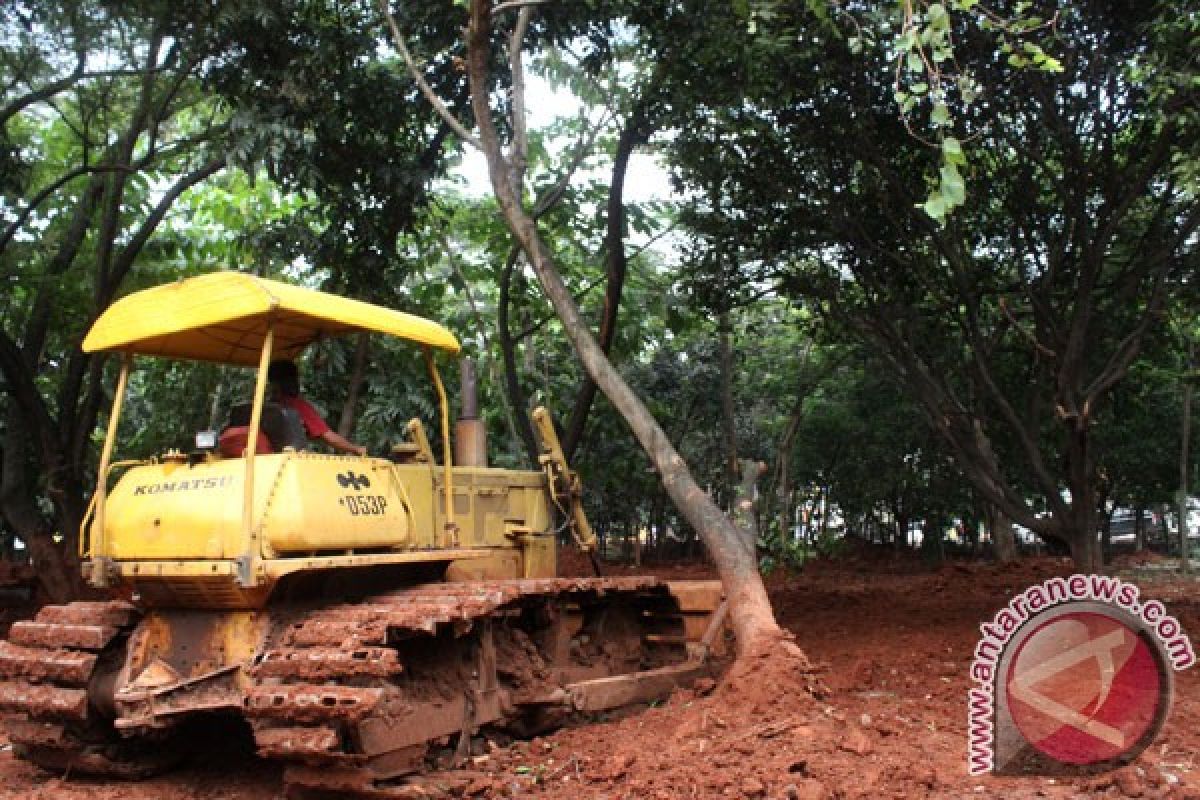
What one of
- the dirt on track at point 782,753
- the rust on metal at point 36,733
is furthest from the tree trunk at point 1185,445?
the rust on metal at point 36,733

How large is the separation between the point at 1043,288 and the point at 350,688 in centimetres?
750

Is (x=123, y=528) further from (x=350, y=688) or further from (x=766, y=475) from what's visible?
(x=766, y=475)

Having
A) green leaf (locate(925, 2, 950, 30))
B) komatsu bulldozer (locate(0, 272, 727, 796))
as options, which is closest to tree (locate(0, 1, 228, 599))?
komatsu bulldozer (locate(0, 272, 727, 796))

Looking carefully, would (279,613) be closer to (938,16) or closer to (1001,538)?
(938,16)

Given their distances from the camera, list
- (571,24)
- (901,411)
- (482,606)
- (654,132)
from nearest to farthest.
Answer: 1. (482,606)
2. (571,24)
3. (654,132)
4. (901,411)

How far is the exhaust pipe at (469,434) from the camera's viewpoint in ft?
27.3

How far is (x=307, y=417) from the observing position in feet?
22.9

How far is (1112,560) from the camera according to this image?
827 inches

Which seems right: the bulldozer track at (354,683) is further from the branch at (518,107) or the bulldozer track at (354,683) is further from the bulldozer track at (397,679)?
the branch at (518,107)

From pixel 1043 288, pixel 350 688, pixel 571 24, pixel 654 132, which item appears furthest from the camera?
pixel 654 132

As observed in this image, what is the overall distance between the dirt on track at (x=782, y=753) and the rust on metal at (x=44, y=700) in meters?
0.45

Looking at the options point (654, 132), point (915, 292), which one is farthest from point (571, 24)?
point (915, 292)

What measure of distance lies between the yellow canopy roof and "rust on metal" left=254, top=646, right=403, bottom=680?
1.89 m

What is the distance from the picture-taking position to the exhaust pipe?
8.33m
